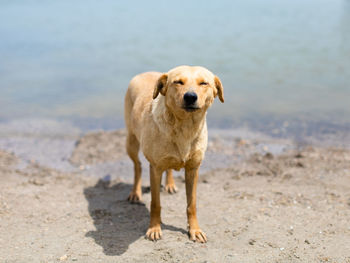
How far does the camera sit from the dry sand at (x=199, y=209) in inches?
168

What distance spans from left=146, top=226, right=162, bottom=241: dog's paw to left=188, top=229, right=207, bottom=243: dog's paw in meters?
0.35

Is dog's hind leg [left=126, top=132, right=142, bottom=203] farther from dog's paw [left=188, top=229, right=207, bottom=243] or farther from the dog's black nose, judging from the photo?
the dog's black nose

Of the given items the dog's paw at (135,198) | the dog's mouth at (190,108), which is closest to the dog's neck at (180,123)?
the dog's mouth at (190,108)

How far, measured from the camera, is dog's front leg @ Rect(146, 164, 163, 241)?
181 inches

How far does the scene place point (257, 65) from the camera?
14.2 metres

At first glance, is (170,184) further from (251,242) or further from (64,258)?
(64,258)

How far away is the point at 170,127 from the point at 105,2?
95.6 ft

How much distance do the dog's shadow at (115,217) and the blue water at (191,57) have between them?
14.1 ft

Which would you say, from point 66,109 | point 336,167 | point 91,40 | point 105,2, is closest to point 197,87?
point 336,167

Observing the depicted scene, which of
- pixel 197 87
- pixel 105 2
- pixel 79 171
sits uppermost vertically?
pixel 105 2

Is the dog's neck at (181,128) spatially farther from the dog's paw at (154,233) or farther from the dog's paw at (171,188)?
the dog's paw at (171,188)

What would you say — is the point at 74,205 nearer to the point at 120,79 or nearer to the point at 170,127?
the point at 170,127

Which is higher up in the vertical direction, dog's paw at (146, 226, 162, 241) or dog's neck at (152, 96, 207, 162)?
dog's neck at (152, 96, 207, 162)

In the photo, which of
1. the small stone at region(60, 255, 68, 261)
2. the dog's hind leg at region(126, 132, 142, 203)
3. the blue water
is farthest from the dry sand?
the blue water
